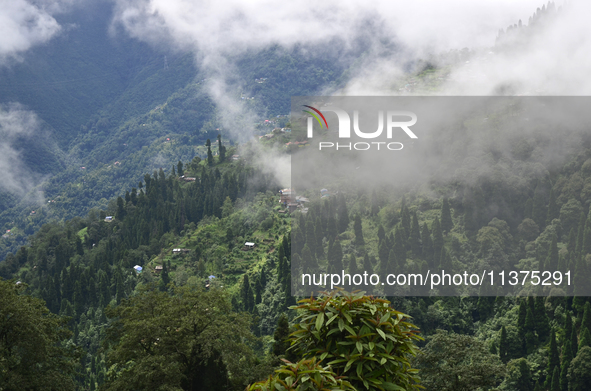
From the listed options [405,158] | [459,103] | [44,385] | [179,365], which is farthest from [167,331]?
[459,103]

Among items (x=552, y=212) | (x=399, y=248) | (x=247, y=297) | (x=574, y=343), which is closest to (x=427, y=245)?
(x=399, y=248)

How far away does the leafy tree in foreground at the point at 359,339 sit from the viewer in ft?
29.1

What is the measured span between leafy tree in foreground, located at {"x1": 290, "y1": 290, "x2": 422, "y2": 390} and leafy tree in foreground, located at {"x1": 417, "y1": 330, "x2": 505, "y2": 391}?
23942 mm

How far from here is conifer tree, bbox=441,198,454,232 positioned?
82.4m

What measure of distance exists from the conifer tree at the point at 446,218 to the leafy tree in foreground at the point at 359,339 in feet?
247

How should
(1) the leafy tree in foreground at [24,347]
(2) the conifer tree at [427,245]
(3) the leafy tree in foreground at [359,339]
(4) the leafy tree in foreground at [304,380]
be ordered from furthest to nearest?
(2) the conifer tree at [427,245]
(1) the leafy tree in foreground at [24,347]
(3) the leafy tree in foreground at [359,339]
(4) the leafy tree in foreground at [304,380]

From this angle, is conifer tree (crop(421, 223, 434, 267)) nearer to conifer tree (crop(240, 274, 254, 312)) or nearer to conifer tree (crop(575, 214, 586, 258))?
conifer tree (crop(575, 214, 586, 258))

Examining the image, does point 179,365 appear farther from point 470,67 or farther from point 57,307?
point 470,67

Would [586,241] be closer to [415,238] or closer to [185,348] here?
[415,238]

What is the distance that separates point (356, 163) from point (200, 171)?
121 ft

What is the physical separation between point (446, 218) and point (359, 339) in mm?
76580

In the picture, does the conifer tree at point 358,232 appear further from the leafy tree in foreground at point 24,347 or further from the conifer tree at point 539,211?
the leafy tree in foreground at point 24,347

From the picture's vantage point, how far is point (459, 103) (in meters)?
111

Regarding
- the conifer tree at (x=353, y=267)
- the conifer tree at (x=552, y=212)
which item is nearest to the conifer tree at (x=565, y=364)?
the conifer tree at (x=353, y=267)
